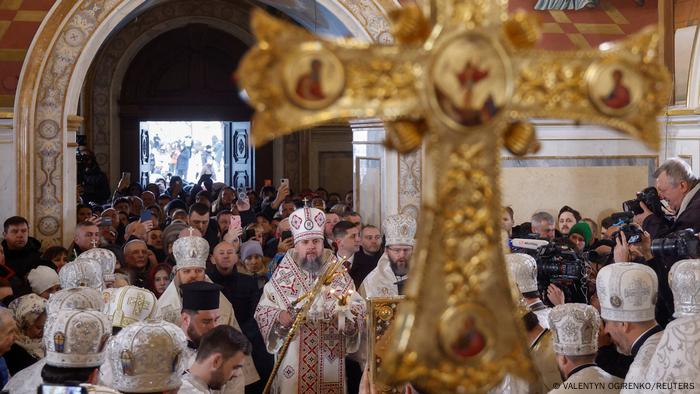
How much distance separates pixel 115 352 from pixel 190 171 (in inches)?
674

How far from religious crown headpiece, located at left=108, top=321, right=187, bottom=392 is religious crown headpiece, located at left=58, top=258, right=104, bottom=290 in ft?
5.64

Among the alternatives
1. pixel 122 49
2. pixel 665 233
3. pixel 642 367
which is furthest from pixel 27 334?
pixel 122 49

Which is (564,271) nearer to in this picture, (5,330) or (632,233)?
(632,233)

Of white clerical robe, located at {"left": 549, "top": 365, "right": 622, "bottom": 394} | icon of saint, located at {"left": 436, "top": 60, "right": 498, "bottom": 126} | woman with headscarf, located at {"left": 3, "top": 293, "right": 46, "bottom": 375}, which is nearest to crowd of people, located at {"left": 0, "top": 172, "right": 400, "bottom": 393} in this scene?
woman with headscarf, located at {"left": 3, "top": 293, "right": 46, "bottom": 375}

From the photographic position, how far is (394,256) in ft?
21.9

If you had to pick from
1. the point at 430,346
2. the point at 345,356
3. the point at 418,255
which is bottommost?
the point at 345,356

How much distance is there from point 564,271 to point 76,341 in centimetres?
259

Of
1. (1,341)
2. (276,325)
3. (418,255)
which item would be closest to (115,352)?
(1,341)

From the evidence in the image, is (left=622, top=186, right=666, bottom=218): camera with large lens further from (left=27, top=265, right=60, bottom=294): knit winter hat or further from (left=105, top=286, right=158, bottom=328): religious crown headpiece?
(left=27, top=265, right=60, bottom=294): knit winter hat

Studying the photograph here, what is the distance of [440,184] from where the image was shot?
6.34ft

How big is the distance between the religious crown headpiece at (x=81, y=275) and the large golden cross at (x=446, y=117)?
11.3 feet

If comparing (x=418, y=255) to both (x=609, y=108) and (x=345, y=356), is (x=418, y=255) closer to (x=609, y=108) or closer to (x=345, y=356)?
(x=609, y=108)

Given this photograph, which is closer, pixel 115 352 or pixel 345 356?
pixel 115 352

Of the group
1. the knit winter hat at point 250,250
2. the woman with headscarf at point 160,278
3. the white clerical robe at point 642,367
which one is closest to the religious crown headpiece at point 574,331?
the white clerical robe at point 642,367
